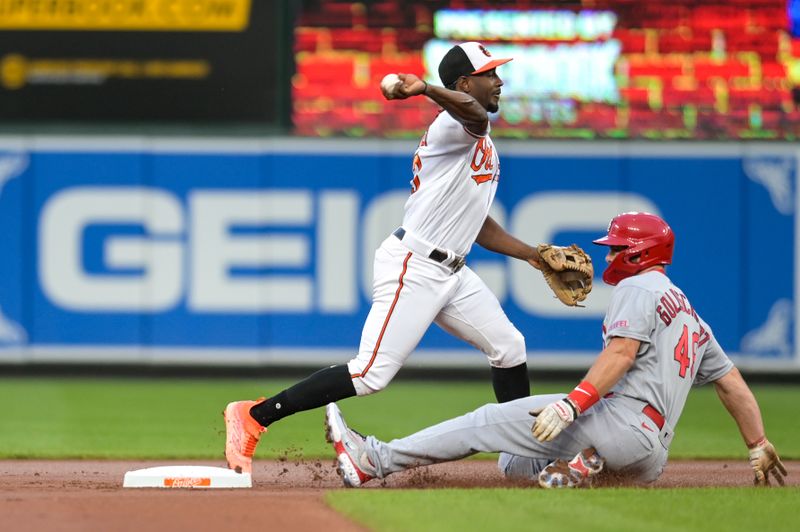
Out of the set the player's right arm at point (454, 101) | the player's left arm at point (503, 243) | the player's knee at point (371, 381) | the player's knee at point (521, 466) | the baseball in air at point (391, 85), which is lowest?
the player's knee at point (521, 466)

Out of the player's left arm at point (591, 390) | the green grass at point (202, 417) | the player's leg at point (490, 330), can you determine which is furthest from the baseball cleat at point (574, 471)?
the green grass at point (202, 417)

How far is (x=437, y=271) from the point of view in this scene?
19.9ft

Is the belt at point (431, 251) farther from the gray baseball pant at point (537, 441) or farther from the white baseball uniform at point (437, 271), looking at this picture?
the gray baseball pant at point (537, 441)

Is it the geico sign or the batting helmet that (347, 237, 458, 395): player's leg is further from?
the geico sign

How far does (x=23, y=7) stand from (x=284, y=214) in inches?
96.1

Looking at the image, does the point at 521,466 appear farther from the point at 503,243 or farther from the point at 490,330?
the point at 503,243

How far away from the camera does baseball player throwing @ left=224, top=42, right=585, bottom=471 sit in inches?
234

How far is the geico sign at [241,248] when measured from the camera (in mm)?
11227

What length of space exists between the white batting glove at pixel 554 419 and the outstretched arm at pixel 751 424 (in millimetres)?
859

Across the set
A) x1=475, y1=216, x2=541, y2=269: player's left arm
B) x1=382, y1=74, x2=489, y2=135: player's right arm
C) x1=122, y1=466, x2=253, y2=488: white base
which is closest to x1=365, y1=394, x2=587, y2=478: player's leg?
x1=122, y1=466, x2=253, y2=488: white base

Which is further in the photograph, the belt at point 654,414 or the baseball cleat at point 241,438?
the baseball cleat at point 241,438

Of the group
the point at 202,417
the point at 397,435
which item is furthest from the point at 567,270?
the point at 202,417

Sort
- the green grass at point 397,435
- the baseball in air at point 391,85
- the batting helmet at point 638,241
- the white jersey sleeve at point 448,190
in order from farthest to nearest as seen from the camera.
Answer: the white jersey sleeve at point 448,190, the batting helmet at point 638,241, the baseball in air at point 391,85, the green grass at point 397,435

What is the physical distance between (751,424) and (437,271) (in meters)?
1.39
